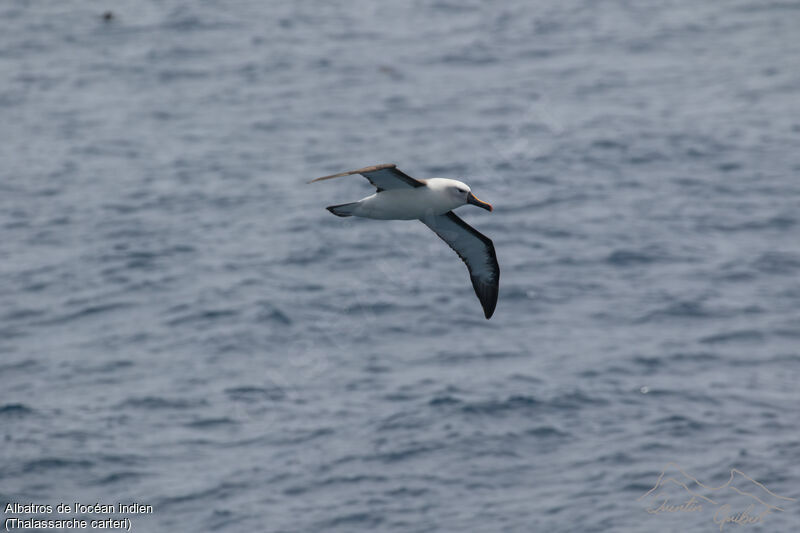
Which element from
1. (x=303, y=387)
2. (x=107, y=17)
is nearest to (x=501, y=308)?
(x=303, y=387)

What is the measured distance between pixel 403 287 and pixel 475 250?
28664mm

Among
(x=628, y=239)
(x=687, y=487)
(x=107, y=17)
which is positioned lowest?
(x=687, y=487)

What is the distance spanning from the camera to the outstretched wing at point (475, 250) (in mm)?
21828

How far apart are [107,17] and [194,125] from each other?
2168 centimetres

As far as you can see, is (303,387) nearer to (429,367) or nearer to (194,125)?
(429,367)

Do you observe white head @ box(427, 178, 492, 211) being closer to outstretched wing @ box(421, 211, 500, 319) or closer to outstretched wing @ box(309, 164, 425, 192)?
outstretched wing @ box(309, 164, 425, 192)

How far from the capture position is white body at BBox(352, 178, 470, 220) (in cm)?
1981

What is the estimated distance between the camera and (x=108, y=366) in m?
47.4

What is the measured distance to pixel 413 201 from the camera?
20.0 metres

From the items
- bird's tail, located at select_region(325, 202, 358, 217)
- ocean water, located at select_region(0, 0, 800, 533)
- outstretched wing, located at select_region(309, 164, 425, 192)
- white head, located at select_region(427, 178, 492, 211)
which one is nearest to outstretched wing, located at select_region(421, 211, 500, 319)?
white head, located at select_region(427, 178, 492, 211)

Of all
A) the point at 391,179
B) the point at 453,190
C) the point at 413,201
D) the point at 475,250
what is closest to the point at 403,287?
the point at 475,250

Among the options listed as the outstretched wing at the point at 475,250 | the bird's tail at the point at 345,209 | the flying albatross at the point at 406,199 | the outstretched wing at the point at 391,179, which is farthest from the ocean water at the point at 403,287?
the bird's tail at the point at 345,209

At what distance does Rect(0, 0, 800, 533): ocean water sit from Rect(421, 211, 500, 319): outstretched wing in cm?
1704

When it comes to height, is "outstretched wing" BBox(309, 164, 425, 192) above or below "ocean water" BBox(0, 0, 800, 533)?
above
